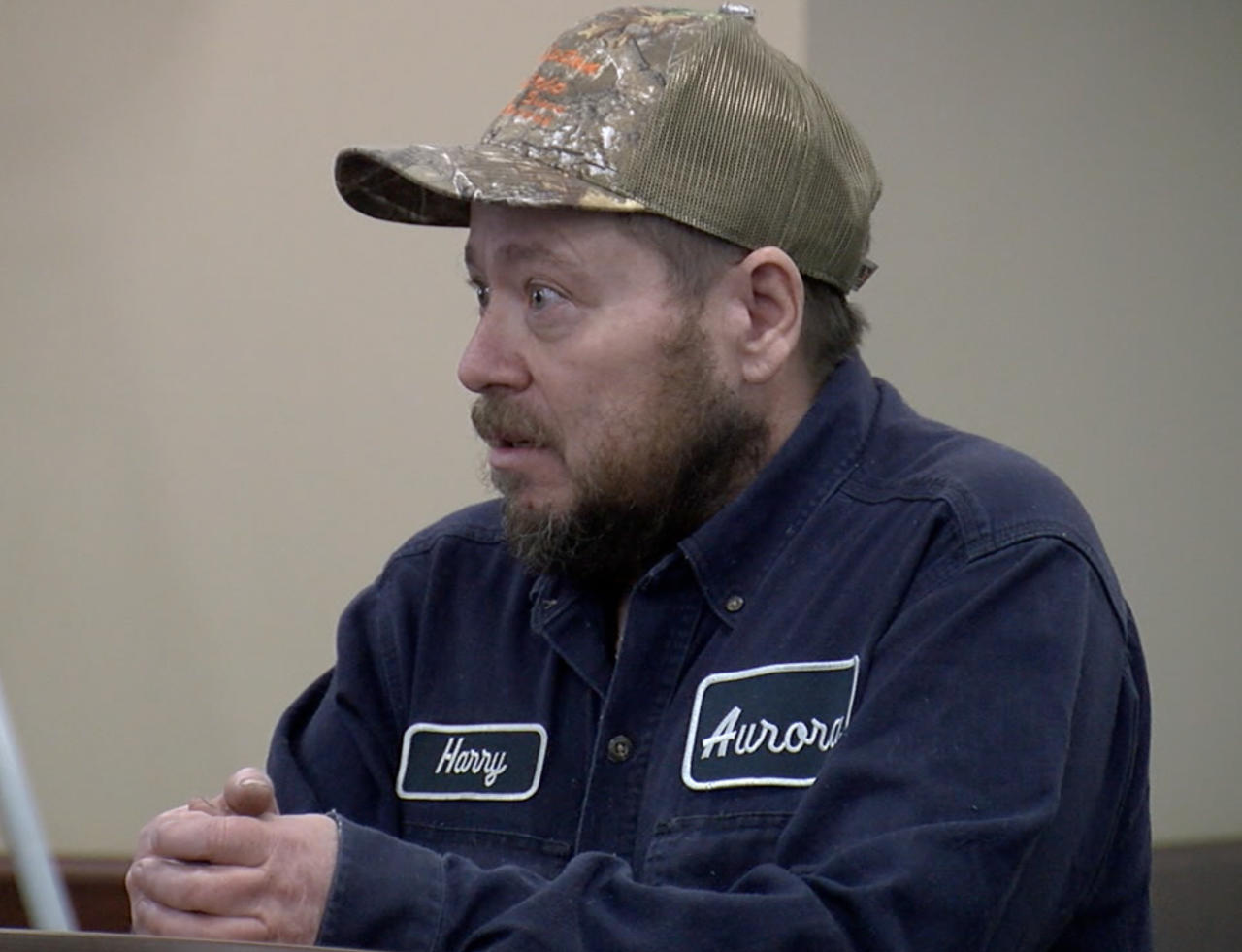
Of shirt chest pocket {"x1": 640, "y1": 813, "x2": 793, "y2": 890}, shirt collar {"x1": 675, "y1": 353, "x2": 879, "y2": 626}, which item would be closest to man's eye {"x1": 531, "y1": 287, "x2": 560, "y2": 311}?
shirt collar {"x1": 675, "y1": 353, "x2": 879, "y2": 626}

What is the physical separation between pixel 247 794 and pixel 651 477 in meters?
0.53

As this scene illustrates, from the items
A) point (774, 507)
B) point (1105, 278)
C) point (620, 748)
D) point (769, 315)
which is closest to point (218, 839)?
point (620, 748)

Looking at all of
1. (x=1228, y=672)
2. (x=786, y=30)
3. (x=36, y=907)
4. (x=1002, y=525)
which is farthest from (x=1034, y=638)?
(x=1228, y=672)

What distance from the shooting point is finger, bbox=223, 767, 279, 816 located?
156cm

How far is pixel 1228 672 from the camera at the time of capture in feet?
9.72

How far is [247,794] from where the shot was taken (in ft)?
5.11

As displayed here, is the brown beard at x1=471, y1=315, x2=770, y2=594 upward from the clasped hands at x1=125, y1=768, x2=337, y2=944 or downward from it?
upward

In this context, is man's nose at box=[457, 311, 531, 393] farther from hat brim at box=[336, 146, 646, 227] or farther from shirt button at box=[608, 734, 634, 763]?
shirt button at box=[608, 734, 634, 763]

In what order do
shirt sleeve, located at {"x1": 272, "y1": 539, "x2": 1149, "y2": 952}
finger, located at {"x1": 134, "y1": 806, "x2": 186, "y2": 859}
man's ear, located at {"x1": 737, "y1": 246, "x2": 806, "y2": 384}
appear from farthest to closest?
man's ear, located at {"x1": 737, "y1": 246, "x2": 806, "y2": 384}, finger, located at {"x1": 134, "y1": 806, "x2": 186, "y2": 859}, shirt sleeve, located at {"x1": 272, "y1": 539, "x2": 1149, "y2": 952}

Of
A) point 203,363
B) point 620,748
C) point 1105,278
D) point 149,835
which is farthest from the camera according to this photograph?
point 203,363

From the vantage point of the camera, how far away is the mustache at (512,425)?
6.15ft

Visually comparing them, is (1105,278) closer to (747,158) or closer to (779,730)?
(747,158)

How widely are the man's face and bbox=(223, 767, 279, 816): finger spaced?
431mm

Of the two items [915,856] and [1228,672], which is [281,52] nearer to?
[1228,672]
